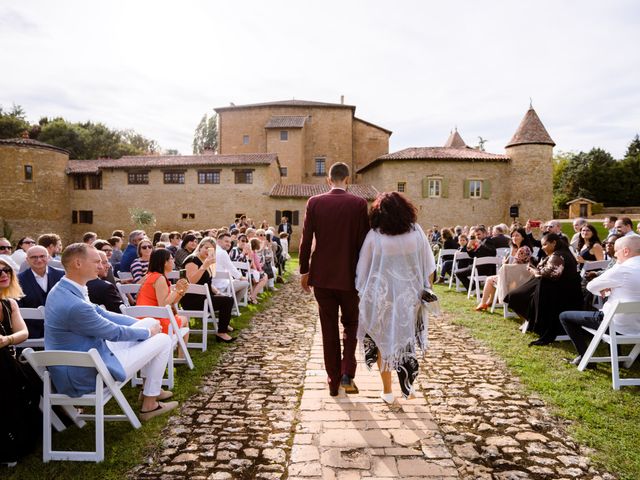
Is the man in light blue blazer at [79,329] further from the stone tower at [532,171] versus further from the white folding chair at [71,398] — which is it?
the stone tower at [532,171]

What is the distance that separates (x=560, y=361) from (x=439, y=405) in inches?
89.0

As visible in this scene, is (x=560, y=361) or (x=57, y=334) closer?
(x=57, y=334)

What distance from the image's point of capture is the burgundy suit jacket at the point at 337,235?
4.27 m

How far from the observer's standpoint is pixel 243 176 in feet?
96.5

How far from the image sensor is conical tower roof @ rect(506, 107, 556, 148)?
1196 inches

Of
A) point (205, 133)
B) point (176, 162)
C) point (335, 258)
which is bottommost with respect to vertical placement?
point (335, 258)

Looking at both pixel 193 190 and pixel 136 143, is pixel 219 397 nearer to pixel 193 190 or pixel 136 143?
pixel 193 190

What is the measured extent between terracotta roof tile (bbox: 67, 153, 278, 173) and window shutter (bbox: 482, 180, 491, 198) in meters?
15.5

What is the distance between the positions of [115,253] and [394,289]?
21.6ft

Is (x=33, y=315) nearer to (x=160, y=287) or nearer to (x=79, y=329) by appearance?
(x=160, y=287)

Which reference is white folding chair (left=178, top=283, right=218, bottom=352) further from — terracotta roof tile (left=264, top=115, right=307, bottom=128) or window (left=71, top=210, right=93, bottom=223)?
terracotta roof tile (left=264, top=115, right=307, bottom=128)

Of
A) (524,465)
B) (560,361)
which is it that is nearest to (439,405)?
(524,465)

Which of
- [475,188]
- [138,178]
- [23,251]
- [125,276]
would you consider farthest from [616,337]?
[138,178]

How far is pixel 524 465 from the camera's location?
10.3 feet
